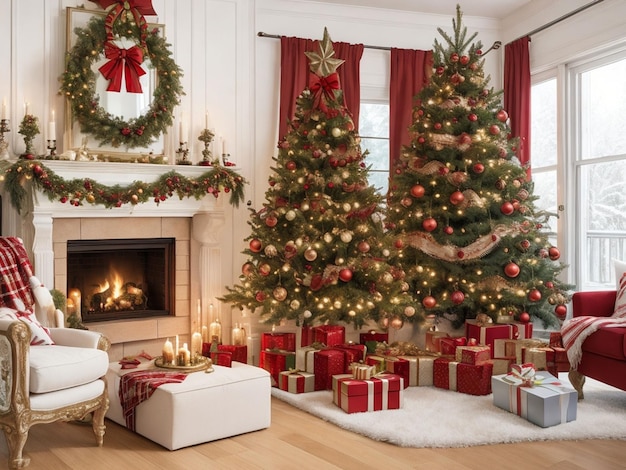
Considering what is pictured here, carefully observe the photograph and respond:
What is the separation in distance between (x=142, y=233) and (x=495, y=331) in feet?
8.85

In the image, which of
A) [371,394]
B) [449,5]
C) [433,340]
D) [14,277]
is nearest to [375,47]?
[449,5]

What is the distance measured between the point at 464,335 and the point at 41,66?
12.1 ft

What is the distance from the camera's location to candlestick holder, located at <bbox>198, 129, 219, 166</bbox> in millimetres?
5352

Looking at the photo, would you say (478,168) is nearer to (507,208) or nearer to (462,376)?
(507,208)

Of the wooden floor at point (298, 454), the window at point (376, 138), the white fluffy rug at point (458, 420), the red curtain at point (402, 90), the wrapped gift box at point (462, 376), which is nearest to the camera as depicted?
the wooden floor at point (298, 454)

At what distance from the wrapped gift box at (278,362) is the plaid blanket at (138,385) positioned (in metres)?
1.16

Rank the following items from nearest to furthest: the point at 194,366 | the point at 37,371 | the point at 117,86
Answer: the point at 37,371, the point at 194,366, the point at 117,86

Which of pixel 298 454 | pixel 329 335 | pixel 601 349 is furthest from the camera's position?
pixel 329 335

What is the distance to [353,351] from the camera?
4758 mm

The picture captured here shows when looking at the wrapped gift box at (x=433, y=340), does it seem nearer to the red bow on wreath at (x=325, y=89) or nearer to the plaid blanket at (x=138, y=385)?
the red bow on wreath at (x=325, y=89)

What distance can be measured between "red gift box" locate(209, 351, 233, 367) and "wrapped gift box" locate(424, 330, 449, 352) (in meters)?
1.47

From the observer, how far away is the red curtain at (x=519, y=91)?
611 centimetres

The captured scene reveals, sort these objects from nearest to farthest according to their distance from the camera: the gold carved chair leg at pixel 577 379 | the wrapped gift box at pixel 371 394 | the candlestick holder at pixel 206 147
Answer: the wrapped gift box at pixel 371 394 → the gold carved chair leg at pixel 577 379 → the candlestick holder at pixel 206 147

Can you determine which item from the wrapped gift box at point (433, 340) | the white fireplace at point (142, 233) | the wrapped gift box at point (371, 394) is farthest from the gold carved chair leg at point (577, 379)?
the white fireplace at point (142, 233)
